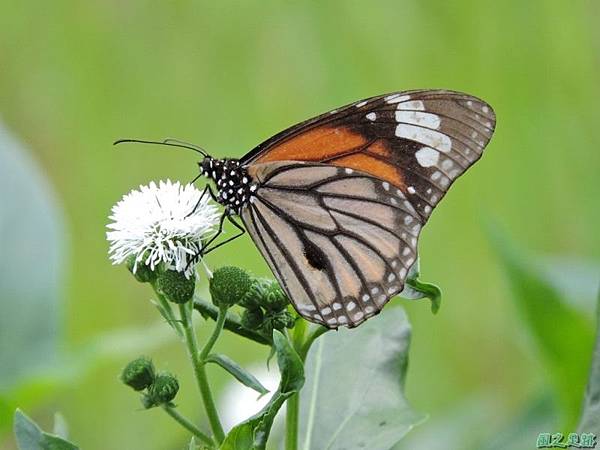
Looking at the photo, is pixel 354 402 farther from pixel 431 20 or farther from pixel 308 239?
pixel 431 20

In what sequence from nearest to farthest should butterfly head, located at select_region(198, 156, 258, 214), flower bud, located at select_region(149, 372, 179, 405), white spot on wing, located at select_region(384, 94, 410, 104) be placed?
1. flower bud, located at select_region(149, 372, 179, 405)
2. white spot on wing, located at select_region(384, 94, 410, 104)
3. butterfly head, located at select_region(198, 156, 258, 214)

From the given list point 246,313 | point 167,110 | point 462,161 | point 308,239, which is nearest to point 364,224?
point 308,239

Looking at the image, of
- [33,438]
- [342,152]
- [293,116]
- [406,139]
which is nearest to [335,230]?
[342,152]

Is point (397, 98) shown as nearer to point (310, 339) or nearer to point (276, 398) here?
point (310, 339)

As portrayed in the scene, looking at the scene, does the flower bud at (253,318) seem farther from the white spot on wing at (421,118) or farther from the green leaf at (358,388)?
the white spot on wing at (421,118)

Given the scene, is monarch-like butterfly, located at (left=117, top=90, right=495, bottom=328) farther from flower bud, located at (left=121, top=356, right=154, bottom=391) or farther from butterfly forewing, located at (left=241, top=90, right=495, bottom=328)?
flower bud, located at (left=121, top=356, right=154, bottom=391)

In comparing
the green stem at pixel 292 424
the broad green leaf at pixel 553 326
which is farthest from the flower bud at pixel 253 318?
the broad green leaf at pixel 553 326

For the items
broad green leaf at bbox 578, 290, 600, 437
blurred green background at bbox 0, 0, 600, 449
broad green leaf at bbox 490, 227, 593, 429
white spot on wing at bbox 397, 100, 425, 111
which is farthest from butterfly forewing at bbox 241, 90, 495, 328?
blurred green background at bbox 0, 0, 600, 449
